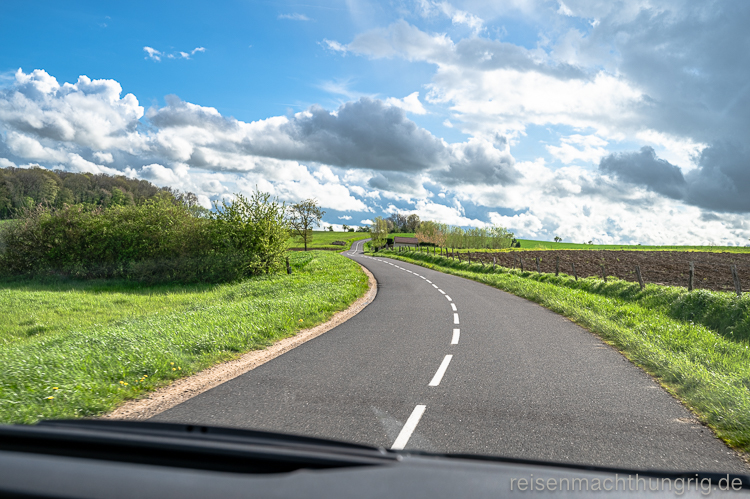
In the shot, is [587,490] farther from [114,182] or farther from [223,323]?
[114,182]

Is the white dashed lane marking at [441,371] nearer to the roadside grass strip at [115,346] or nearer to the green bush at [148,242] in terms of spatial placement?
the roadside grass strip at [115,346]

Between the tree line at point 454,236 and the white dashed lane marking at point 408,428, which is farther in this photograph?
the tree line at point 454,236

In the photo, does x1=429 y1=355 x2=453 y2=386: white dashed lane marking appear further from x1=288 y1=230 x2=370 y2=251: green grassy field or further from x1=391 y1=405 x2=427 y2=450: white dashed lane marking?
x1=288 y1=230 x2=370 y2=251: green grassy field

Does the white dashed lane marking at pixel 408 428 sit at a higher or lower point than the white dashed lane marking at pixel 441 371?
higher

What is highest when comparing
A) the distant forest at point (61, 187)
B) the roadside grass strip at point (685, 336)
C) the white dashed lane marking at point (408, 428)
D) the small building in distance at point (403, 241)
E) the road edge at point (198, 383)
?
the distant forest at point (61, 187)

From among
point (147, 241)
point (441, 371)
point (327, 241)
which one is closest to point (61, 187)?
point (147, 241)

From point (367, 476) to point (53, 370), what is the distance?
258 inches

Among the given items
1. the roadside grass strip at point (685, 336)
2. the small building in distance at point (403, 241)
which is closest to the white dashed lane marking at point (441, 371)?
the roadside grass strip at point (685, 336)

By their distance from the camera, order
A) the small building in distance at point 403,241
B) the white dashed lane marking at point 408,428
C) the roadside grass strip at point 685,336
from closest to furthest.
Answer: the white dashed lane marking at point 408,428, the roadside grass strip at point 685,336, the small building in distance at point 403,241

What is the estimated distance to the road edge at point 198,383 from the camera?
5109 mm

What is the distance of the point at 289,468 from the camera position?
4.47 ft

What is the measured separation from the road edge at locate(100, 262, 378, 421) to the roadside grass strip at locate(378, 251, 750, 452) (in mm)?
6140

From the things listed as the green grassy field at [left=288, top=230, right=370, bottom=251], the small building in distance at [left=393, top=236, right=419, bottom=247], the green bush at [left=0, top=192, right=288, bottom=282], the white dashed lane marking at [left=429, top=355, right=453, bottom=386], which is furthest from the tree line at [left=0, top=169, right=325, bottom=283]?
the small building in distance at [left=393, top=236, right=419, bottom=247]

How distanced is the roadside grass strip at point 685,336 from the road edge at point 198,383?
6.14 metres
